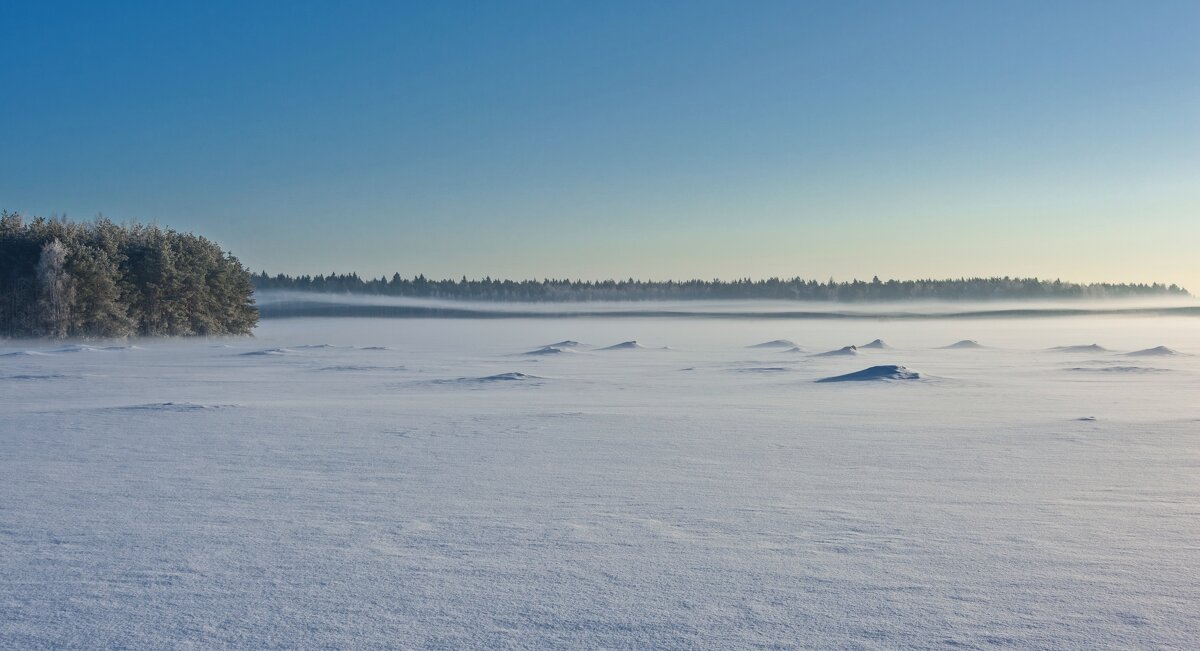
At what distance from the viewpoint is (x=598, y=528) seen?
6.18 meters

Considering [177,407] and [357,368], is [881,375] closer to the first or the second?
[177,407]

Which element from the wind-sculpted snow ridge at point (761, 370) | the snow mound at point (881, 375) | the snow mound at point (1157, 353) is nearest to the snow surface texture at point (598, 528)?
the snow mound at point (881, 375)

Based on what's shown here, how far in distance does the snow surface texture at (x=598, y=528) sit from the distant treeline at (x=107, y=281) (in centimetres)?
3521

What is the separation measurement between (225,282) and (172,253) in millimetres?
5144

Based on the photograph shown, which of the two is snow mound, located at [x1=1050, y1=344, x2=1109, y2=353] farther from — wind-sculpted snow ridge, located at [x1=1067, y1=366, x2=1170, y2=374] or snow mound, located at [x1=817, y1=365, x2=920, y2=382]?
snow mound, located at [x1=817, y1=365, x2=920, y2=382]

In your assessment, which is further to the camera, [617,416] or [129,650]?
[617,416]

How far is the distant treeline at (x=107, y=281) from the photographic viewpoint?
147 feet

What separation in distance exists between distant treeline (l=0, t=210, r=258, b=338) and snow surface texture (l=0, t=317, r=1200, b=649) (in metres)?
35.2

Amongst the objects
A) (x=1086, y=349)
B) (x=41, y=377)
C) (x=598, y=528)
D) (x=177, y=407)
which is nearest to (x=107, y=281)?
(x=41, y=377)

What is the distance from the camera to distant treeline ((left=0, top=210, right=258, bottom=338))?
1763 inches

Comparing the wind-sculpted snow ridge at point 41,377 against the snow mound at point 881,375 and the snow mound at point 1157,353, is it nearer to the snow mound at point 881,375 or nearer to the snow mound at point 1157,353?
the snow mound at point 881,375

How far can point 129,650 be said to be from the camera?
12.9 ft

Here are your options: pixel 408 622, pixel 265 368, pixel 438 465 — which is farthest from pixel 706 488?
A: pixel 265 368

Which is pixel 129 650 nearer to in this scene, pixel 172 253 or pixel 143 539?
pixel 143 539
